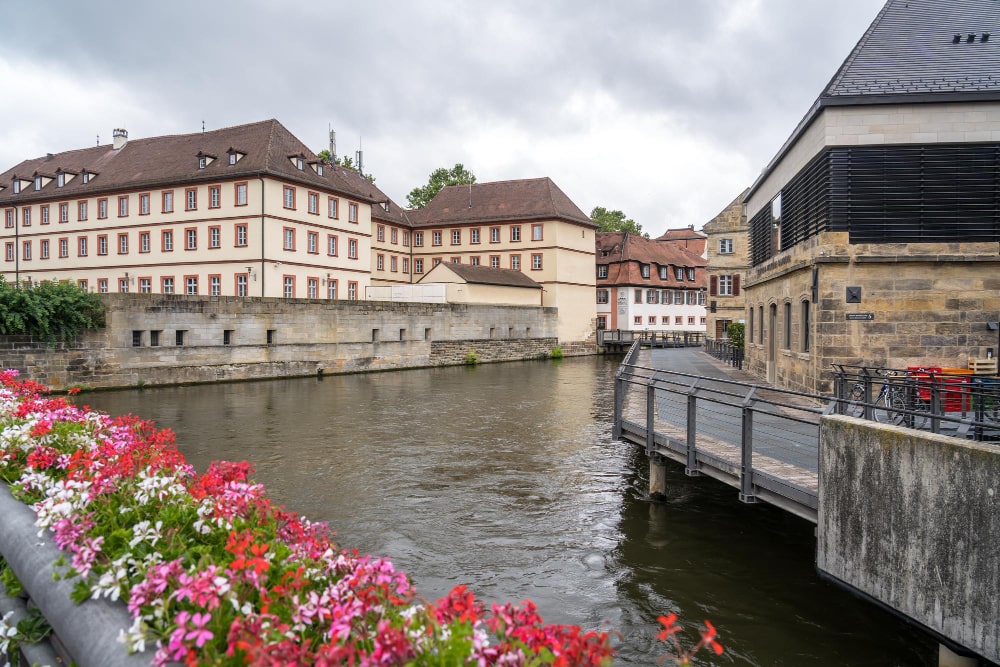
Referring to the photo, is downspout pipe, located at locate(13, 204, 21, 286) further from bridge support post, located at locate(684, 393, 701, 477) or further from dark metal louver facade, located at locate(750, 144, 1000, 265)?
bridge support post, located at locate(684, 393, 701, 477)

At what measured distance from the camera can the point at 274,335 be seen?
34.0 metres

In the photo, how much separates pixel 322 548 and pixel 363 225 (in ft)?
157

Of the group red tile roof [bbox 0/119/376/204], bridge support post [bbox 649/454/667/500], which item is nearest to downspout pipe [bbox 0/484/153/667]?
bridge support post [bbox 649/454/667/500]

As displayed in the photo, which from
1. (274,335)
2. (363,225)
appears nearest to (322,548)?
(274,335)

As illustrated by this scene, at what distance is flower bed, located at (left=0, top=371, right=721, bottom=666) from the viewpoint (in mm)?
2119

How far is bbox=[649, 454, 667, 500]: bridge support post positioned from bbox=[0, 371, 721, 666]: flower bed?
877cm

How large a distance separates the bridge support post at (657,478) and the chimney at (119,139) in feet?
164

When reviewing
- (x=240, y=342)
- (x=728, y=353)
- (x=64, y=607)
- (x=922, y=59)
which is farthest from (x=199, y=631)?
(x=240, y=342)

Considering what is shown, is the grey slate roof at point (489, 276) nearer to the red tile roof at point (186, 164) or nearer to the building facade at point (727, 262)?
the red tile roof at point (186, 164)

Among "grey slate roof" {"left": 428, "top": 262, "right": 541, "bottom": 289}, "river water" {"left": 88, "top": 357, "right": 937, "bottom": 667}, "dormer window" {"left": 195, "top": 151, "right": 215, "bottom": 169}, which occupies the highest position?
"dormer window" {"left": 195, "top": 151, "right": 215, "bottom": 169}

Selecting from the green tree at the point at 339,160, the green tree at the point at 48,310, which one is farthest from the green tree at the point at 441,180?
the green tree at the point at 48,310

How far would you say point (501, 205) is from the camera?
204ft

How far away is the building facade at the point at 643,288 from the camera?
227 feet

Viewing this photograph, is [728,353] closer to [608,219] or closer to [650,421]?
[650,421]
